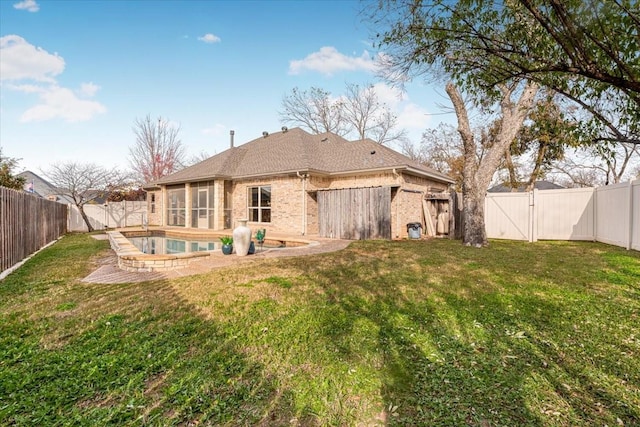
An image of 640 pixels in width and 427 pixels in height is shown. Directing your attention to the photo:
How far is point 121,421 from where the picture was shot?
205 centimetres

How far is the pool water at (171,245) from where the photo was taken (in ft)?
40.6

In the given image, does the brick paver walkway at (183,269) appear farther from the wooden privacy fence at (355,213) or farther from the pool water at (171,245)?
the pool water at (171,245)

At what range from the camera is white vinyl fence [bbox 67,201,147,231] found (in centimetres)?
1877

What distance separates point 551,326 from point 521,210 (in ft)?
34.4

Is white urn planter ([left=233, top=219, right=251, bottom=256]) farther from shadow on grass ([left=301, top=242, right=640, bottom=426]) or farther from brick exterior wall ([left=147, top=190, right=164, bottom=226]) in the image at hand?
brick exterior wall ([left=147, top=190, right=164, bottom=226])

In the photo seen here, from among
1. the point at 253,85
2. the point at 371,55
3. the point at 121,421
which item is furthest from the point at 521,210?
the point at 121,421

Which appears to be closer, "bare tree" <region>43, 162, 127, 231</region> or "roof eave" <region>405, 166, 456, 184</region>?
"roof eave" <region>405, 166, 456, 184</region>

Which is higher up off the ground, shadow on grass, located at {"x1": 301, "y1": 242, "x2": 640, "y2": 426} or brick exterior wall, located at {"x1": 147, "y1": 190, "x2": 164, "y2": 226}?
brick exterior wall, located at {"x1": 147, "y1": 190, "x2": 164, "y2": 226}

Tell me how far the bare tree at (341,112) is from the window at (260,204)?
1501 cm

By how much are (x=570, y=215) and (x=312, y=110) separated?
2247cm

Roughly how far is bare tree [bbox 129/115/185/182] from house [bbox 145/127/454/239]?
12583 mm

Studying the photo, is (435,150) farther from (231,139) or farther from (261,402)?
(261,402)

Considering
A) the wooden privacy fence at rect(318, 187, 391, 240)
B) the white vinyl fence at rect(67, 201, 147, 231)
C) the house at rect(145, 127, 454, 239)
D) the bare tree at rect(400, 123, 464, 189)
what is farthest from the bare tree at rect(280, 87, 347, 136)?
the wooden privacy fence at rect(318, 187, 391, 240)

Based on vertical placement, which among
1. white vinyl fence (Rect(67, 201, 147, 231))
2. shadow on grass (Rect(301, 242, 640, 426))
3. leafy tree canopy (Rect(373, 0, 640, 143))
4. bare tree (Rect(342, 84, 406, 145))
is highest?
bare tree (Rect(342, 84, 406, 145))
